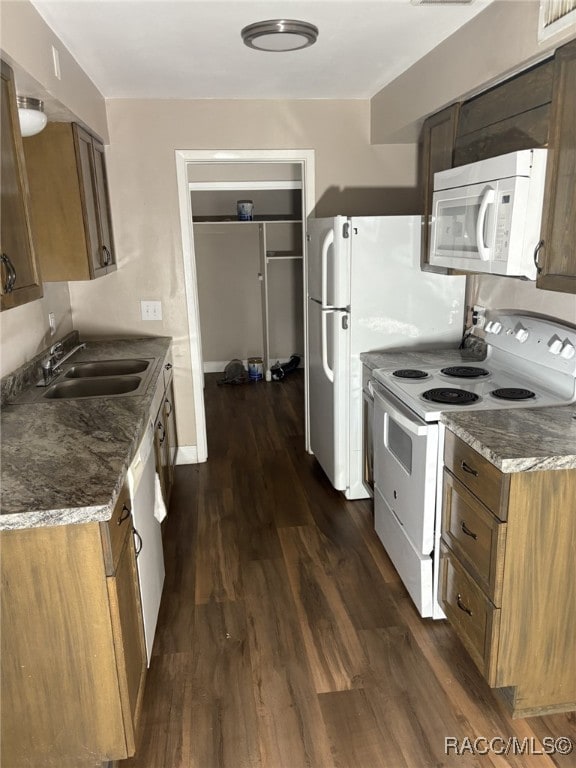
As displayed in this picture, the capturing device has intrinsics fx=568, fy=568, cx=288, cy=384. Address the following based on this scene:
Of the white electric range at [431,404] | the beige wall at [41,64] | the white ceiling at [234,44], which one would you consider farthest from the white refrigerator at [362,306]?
the beige wall at [41,64]

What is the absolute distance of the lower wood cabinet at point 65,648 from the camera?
1469mm

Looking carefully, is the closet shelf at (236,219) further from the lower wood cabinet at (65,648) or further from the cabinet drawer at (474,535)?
the lower wood cabinet at (65,648)

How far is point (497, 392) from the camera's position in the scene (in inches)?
91.9

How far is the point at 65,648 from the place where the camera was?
153cm

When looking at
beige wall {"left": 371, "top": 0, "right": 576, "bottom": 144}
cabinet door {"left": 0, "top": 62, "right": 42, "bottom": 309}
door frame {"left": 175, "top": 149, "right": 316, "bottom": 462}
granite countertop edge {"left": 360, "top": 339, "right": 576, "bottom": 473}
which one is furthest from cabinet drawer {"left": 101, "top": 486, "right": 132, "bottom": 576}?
door frame {"left": 175, "top": 149, "right": 316, "bottom": 462}

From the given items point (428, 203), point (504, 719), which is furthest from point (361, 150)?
point (504, 719)

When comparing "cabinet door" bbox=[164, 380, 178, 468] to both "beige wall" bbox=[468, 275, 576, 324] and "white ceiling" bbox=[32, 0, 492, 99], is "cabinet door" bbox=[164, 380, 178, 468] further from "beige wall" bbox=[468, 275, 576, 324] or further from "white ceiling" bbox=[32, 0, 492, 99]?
"beige wall" bbox=[468, 275, 576, 324]

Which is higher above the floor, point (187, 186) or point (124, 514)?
point (187, 186)

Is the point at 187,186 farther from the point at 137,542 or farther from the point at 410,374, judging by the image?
the point at 137,542

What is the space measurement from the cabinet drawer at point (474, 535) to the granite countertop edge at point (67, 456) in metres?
1.14

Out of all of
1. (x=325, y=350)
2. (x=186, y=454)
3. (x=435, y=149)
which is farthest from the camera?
(x=186, y=454)

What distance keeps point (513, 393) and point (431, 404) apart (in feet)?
1.20

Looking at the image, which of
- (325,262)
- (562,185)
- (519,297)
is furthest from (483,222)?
(325,262)

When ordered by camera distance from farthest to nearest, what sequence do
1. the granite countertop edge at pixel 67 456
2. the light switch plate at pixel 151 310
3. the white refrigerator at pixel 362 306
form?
the light switch plate at pixel 151 310
the white refrigerator at pixel 362 306
the granite countertop edge at pixel 67 456
